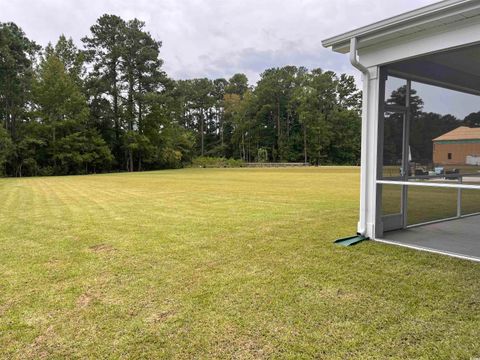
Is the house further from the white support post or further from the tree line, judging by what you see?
the tree line

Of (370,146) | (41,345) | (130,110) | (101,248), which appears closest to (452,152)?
(370,146)

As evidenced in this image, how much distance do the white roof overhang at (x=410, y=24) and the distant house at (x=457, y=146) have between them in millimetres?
1975

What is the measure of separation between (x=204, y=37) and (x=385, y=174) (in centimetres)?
2502

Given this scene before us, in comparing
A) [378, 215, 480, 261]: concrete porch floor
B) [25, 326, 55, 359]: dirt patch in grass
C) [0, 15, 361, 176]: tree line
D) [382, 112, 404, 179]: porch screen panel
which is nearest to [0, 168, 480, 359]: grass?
[25, 326, 55, 359]: dirt patch in grass

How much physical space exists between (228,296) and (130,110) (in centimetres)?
3462

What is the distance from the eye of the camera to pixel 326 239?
504 centimetres

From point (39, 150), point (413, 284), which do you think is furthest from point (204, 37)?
point (413, 284)

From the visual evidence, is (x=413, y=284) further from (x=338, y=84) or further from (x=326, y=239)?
(x=338, y=84)

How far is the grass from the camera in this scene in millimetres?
2303

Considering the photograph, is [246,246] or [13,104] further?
[13,104]

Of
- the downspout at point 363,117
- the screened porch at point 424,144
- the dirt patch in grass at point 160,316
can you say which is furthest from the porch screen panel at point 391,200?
the dirt patch in grass at point 160,316

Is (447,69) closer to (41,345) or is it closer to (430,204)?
(430,204)

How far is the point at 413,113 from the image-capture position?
208 inches

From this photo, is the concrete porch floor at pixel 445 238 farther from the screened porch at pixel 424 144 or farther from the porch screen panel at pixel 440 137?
the porch screen panel at pixel 440 137
